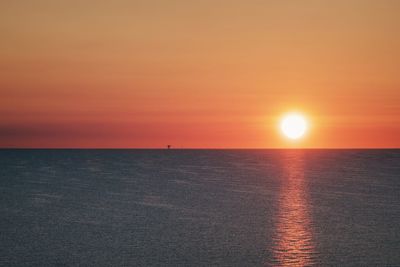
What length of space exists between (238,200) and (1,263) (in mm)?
31669

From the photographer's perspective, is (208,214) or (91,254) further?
(208,214)

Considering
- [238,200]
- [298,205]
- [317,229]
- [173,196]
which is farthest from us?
[173,196]

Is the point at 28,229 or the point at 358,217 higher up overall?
the point at 358,217

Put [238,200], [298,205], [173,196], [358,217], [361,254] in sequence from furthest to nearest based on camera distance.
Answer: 1. [173,196]
2. [238,200]
3. [298,205]
4. [358,217]
5. [361,254]

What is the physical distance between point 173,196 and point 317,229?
2536 cm

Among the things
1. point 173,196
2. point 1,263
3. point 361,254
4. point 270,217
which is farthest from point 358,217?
point 1,263

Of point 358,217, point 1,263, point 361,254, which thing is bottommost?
point 1,263

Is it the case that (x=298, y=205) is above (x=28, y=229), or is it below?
above

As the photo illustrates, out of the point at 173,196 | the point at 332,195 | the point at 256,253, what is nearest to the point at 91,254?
the point at 256,253

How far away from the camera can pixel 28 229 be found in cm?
3712

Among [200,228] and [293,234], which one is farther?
[200,228]

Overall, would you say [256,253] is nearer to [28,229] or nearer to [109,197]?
[28,229]

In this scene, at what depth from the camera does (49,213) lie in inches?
1785

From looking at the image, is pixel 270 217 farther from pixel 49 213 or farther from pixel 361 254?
pixel 49 213
